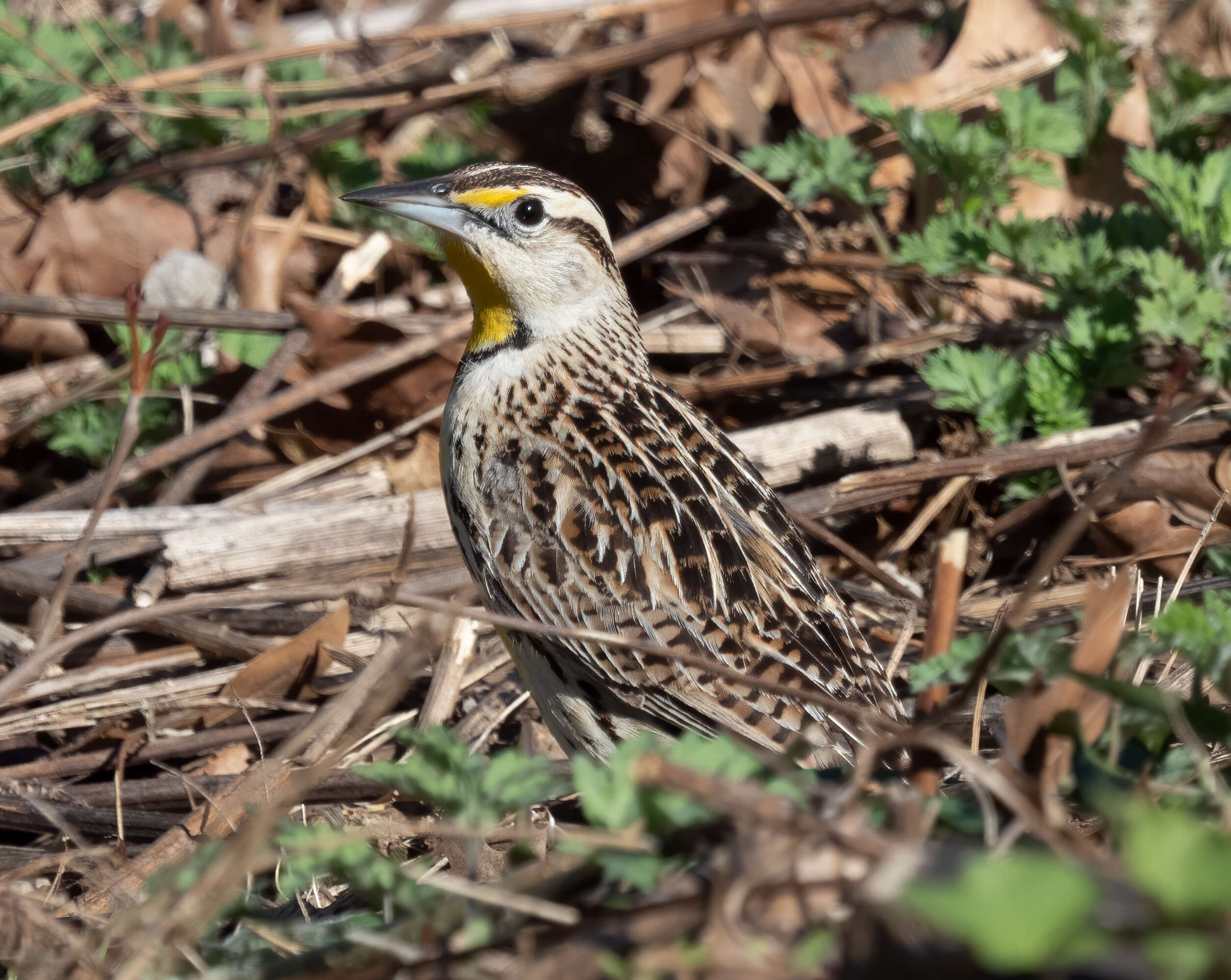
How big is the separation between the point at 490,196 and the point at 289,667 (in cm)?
142

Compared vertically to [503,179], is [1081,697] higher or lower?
lower

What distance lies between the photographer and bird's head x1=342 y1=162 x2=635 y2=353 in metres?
3.72

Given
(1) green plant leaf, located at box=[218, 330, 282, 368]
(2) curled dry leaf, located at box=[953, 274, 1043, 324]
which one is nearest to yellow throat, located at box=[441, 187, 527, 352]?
(1) green plant leaf, located at box=[218, 330, 282, 368]

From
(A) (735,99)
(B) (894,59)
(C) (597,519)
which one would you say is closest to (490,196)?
(C) (597,519)

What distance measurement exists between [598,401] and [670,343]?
1346mm

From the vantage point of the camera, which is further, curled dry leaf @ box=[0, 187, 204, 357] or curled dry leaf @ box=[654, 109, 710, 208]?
curled dry leaf @ box=[654, 109, 710, 208]

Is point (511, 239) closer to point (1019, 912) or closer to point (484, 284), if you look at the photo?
point (484, 284)

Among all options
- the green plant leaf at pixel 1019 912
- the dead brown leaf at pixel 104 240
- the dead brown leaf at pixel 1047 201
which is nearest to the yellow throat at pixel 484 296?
the dead brown leaf at pixel 104 240

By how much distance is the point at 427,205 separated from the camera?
3.71 meters

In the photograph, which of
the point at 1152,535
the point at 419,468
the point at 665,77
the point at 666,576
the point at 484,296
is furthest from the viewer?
the point at 665,77

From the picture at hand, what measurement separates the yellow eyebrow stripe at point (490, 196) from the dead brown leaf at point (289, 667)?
1172 millimetres

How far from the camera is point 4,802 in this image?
341cm

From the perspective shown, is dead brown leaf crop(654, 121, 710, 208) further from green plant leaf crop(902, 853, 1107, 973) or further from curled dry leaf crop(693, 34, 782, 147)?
green plant leaf crop(902, 853, 1107, 973)

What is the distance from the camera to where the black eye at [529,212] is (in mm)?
3768
